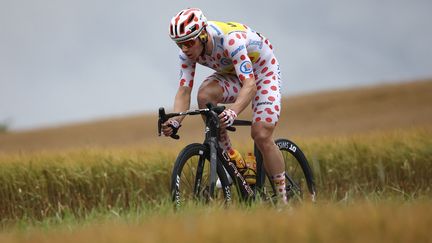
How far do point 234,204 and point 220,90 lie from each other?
179 cm

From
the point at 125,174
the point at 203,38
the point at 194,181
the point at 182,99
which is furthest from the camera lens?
the point at 125,174

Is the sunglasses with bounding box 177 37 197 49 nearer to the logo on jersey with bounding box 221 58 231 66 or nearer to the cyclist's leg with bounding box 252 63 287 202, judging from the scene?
the logo on jersey with bounding box 221 58 231 66

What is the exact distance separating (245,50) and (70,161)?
538cm

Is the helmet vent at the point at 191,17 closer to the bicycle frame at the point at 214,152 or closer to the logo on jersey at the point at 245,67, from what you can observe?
the logo on jersey at the point at 245,67

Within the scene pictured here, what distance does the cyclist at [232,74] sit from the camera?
27.6 feet

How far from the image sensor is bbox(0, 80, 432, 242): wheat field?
5.48 meters

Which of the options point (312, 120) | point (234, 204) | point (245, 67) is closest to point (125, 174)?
point (245, 67)

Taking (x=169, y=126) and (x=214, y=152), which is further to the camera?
(x=169, y=126)

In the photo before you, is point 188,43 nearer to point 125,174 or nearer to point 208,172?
point 208,172

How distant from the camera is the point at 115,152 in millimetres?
14070

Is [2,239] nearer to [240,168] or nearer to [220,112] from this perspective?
[220,112]

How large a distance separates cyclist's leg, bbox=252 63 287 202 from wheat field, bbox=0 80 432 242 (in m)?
0.74

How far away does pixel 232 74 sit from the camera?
9289mm

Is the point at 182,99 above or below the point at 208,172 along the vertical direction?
above
